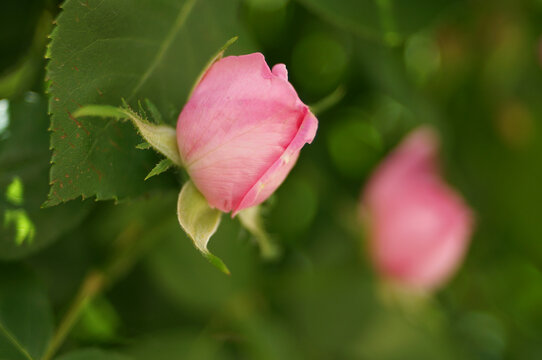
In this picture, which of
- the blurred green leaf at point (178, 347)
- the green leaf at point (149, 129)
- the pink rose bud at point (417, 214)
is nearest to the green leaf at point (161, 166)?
the green leaf at point (149, 129)

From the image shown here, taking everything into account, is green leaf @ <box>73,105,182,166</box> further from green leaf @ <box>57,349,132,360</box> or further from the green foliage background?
green leaf @ <box>57,349,132,360</box>

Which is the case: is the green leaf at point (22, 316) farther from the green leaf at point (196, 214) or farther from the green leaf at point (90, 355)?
the green leaf at point (196, 214)

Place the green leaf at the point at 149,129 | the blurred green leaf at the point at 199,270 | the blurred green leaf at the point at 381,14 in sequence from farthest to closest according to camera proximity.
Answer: the blurred green leaf at the point at 199,270 → the blurred green leaf at the point at 381,14 → the green leaf at the point at 149,129

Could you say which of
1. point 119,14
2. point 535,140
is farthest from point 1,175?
point 535,140

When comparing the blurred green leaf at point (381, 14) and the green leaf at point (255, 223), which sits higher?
the blurred green leaf at point (381, 14)

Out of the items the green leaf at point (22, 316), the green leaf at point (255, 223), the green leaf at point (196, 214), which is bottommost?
the green leaf at point (22, 316)

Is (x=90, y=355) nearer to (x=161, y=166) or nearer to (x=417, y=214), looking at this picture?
(x=161, y=166)

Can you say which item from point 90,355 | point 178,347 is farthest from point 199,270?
point 90,355
